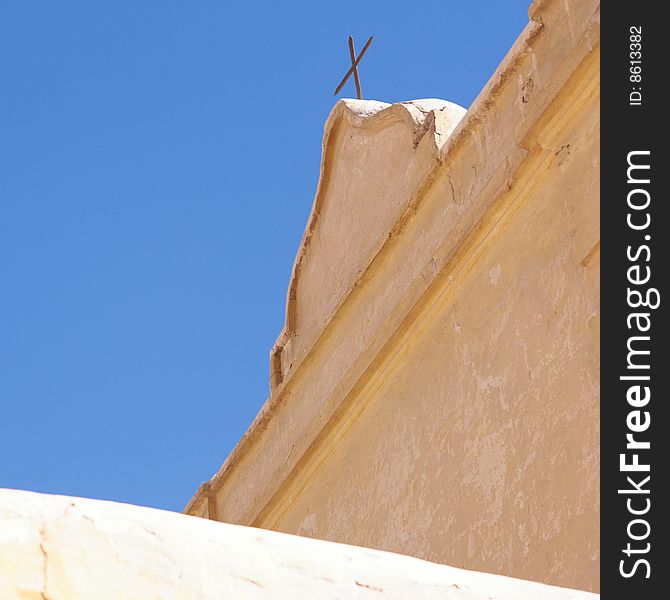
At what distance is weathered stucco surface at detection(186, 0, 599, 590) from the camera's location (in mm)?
5312

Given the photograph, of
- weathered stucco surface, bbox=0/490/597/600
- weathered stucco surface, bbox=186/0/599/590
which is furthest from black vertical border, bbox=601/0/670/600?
weathered stucco surface, bbox=0/490/597/600

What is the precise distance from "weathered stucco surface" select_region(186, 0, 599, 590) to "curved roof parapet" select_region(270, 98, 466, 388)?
0.07 feet

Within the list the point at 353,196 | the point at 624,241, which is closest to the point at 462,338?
the point at 624,241

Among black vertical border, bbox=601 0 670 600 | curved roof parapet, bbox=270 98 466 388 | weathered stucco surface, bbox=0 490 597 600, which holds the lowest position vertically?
weathered stucco surface, bbox=0 490 597 600

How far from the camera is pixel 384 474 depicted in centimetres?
673

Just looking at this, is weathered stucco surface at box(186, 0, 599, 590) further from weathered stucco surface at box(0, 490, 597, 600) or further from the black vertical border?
weathered stucco surface at box(0, 490, 597, 600)

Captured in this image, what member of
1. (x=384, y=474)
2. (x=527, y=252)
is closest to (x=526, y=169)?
(x=527, y=252)

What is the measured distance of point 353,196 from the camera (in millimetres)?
7934

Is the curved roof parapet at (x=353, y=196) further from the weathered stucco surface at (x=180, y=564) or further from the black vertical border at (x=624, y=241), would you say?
the weathered stucco surface at (x=180, y=564)

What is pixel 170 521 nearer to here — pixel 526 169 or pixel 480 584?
pixel 480 584

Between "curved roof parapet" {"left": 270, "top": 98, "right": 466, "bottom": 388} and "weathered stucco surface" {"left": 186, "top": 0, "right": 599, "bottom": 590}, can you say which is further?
"curved roof parapet" {"left": 270, "top": 98, "right": 466, "bottom": 388}

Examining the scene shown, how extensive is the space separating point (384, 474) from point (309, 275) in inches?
80.9

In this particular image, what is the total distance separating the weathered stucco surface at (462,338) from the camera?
5.31 meters

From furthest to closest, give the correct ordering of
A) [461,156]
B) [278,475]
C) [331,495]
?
[278,475], [331,495], [461,156]
